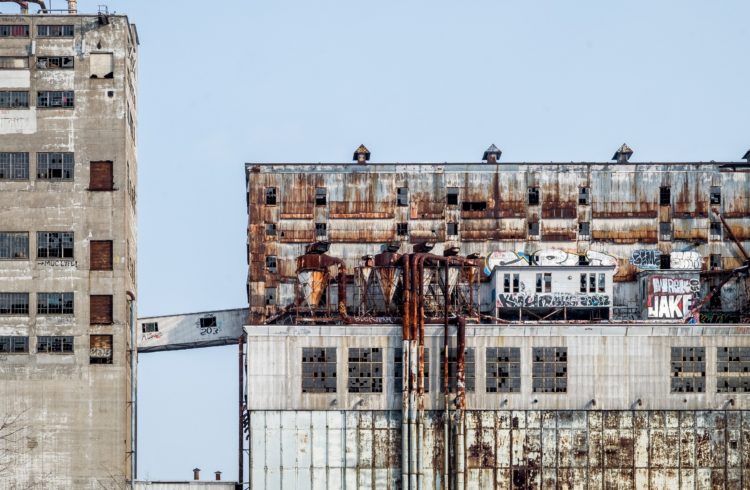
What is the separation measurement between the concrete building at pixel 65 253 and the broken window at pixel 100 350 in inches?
3.5

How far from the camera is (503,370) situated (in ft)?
463

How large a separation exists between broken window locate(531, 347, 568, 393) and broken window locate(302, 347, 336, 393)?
56.1ft

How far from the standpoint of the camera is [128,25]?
507 ft

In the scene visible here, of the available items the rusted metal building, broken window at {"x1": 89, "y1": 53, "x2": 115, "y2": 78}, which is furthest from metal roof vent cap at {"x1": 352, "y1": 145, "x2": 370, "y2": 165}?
broken window at {"x1": 89, "y1": 53, "x2": 115, "y2": 78}

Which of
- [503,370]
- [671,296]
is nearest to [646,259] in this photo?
[671,296]

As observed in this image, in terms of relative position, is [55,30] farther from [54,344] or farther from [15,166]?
[54,344]

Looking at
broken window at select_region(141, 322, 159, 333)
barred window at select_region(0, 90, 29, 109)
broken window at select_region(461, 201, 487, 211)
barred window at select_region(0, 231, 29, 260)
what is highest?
barred window at select_region(0, 90, 29, 109)

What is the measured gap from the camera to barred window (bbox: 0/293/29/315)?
5827 inches

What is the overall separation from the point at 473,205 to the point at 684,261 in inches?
787

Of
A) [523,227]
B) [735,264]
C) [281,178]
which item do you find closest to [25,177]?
[281,178]

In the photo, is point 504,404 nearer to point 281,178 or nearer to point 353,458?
point 353,458

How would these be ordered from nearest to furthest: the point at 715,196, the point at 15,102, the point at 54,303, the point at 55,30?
the point at 54,303, the point at 15,102, the point at 55,30, the point at 715,196

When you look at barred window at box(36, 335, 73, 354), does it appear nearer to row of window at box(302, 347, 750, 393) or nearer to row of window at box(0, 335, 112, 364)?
row of window at box(0, 335, 112, 364)

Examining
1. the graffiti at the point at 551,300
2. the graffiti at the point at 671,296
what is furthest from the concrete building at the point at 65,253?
the graffiti at the point at 671,296
